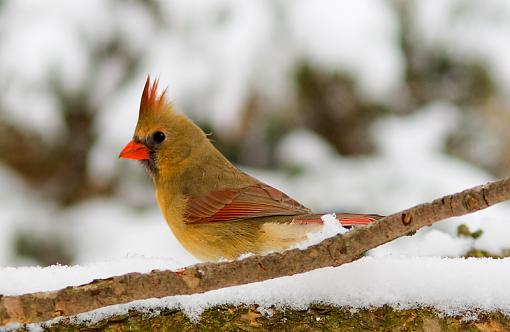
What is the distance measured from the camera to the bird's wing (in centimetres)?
238

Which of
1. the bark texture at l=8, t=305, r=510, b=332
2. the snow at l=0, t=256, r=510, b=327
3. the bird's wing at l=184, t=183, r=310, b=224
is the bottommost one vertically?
the bark texture at l=8, t=305, r=510, b=332

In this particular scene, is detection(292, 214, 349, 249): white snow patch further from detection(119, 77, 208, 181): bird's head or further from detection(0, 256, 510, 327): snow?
detection(119, 77, 208, 181): bird's head

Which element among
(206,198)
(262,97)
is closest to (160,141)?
(206,198)

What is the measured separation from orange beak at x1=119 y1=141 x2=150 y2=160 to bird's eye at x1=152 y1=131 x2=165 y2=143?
45 millimetres

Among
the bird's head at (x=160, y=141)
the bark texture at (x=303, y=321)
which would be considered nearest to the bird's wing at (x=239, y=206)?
the bird's head at (x=160, y=141)

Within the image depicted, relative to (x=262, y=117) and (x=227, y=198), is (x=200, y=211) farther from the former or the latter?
(x=262, y=117)

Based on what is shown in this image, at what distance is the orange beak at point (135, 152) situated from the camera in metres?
2.70

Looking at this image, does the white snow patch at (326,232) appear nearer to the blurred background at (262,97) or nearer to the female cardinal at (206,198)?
the female cardinal at (206,198)

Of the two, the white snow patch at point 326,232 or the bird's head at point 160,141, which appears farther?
the bird's head at point 160,141

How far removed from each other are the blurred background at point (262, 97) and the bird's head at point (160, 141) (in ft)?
2.95

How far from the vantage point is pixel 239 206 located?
7.99 feet

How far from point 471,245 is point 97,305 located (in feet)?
4.62

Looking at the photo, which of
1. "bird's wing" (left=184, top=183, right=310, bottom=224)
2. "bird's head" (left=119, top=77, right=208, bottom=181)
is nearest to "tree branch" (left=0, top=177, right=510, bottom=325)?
"bird's wing" (left=184, top=183, right=310, bottom=224)

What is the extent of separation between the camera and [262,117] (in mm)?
3887
